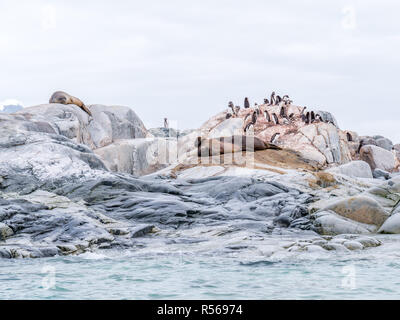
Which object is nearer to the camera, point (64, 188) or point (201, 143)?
point (64, 188)

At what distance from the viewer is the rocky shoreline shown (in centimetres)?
1227

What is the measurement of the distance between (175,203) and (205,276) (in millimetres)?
6618

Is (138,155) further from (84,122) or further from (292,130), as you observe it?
(292,130)

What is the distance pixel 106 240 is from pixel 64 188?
482 centimetres

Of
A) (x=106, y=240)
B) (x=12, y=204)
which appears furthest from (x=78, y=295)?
(x=12, y=204)

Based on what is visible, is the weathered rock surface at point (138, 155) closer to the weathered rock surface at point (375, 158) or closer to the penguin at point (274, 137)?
the penguin at point (274, 137)

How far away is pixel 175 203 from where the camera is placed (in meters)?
15.5

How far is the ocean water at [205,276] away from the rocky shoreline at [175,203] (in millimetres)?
752

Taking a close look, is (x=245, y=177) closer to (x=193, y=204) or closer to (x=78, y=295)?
(x=193, y=204)

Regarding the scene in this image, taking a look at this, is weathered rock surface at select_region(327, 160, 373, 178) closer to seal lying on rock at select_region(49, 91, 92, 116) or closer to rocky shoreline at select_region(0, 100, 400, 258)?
rocky shoreline at select_region(0, 100, 400, 258)

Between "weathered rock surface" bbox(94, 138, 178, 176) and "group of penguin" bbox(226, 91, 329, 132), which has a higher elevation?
"group of penguin" bbox(226, 91, 329, 132)

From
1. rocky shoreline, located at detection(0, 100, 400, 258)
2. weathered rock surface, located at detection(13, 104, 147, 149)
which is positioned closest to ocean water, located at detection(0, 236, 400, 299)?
rocky shoreline, located at detection(0, 100, 400, 258)

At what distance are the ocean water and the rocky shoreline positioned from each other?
75 cm

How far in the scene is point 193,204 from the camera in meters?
16.0
